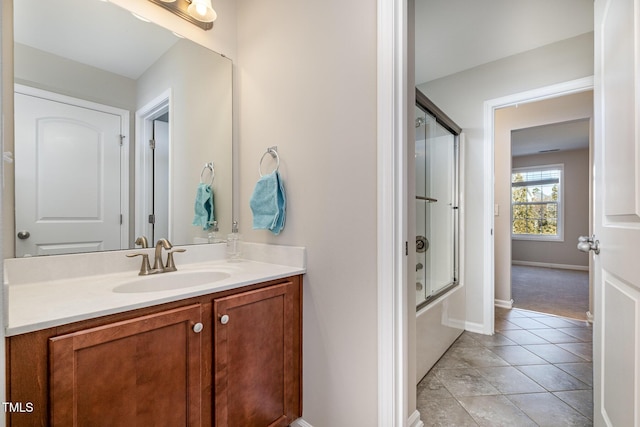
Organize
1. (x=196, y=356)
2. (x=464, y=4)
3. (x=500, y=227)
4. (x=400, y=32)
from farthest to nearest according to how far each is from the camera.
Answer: (x=500, y=227) → (x=464, y=4) → (x=400, y=32) → (x=196, y=356)

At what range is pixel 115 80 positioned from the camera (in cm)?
137

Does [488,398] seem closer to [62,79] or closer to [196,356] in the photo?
[196,356]

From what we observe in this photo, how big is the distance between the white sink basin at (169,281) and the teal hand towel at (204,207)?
0.35m

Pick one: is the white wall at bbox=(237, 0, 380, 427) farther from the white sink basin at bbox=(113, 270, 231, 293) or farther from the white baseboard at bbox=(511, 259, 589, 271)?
the white baseboard at bbox=(511, 259, 589, 271)

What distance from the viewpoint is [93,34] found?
4.30 feet


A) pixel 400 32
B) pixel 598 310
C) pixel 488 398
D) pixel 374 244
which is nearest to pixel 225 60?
pixel 400 32

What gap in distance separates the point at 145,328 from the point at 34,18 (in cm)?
132

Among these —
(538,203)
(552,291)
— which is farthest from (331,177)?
(538,203)

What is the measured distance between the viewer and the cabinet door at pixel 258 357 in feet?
3.64

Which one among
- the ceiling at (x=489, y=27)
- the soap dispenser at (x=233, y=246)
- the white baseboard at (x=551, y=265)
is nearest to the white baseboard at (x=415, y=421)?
the soap dispenser at (x=233, y=246)

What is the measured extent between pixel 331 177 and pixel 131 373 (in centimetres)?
102

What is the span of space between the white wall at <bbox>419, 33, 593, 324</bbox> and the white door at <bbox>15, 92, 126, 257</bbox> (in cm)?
279

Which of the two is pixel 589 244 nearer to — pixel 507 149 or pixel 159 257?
pixel 159 257

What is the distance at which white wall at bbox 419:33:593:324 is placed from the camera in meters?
2.48
